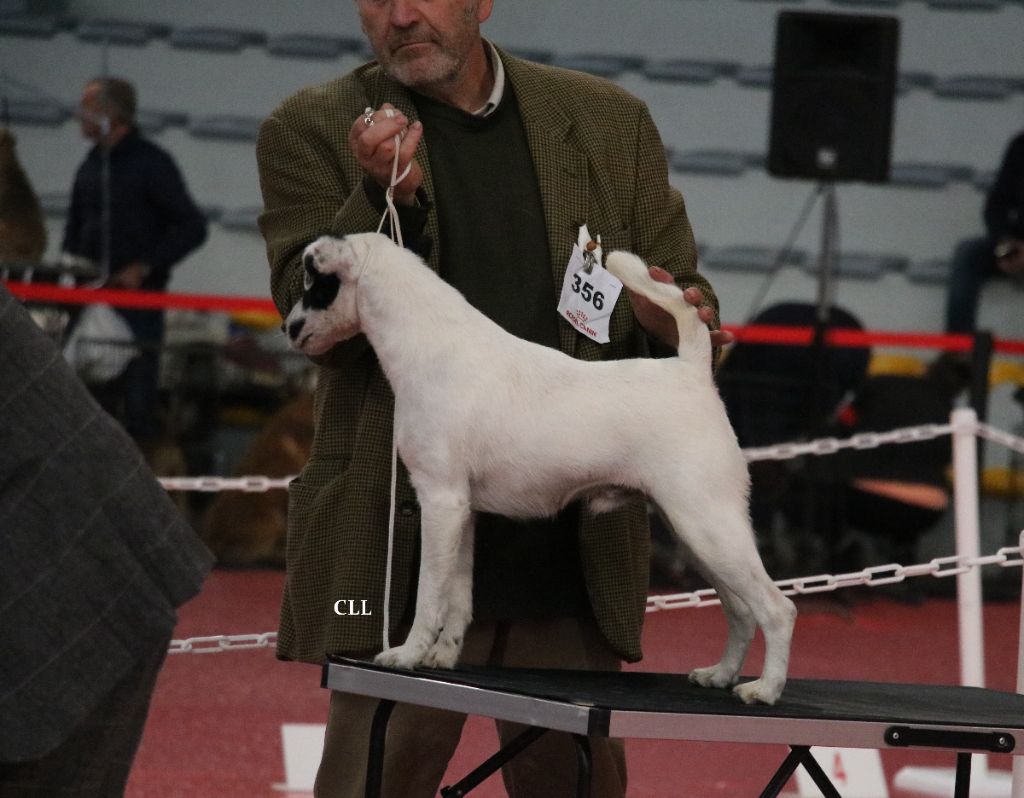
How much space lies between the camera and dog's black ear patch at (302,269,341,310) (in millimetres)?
2309

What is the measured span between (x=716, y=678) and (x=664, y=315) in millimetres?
564

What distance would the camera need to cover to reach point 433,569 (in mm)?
2238

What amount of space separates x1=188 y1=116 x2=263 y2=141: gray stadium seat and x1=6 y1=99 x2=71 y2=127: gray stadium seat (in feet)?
2.38

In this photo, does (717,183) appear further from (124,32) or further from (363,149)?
(363,149)

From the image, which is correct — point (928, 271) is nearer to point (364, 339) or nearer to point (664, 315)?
point (664, 315)

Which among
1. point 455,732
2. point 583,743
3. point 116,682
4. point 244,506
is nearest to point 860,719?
point 583,743

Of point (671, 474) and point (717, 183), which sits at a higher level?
point (671, 474)

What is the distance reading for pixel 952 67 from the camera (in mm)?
9133

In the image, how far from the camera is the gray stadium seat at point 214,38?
892cm

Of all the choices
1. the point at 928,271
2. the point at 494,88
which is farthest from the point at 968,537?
the point at 928,271

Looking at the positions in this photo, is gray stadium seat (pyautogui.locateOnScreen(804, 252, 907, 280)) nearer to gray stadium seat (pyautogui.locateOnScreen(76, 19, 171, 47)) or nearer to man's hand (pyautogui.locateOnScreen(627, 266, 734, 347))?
gray stadium seat (pyautogui.locateOnScreen(76, 19, 171, 47))

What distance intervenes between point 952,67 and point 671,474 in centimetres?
759

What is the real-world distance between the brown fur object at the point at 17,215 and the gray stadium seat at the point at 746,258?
3849 millimetres

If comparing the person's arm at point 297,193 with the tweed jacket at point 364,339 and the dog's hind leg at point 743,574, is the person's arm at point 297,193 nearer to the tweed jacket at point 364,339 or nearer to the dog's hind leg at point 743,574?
the tweed jacket at point 364,339
